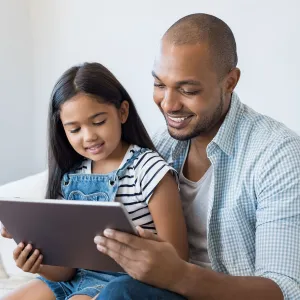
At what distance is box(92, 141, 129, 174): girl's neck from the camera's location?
141cm

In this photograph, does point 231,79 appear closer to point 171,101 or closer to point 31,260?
point 171,101

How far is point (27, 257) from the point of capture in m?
1.27

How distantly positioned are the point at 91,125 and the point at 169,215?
0.28 metres

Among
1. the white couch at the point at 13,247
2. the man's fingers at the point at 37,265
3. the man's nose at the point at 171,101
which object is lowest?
the white couch at the point at 13,247

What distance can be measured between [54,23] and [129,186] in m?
1.51

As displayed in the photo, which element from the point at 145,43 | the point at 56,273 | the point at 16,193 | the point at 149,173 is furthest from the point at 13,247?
the point at 145,43

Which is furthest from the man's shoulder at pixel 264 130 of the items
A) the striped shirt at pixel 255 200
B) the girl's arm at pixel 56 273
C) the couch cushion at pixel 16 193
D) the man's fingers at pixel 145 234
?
the couch cushion at pixel 16 193

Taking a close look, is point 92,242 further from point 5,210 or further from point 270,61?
point 270,61

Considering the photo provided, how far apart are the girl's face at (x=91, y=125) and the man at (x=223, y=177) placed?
129mm

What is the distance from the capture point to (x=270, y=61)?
2.05m

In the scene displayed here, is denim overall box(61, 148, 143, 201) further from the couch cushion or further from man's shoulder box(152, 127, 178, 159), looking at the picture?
the couch cushion

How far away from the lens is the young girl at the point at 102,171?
130 centimetres

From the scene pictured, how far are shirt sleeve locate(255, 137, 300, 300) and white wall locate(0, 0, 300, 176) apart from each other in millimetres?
826

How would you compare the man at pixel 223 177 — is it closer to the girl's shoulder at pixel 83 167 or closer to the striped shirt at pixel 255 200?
the striped shirt at pixel 255 200
